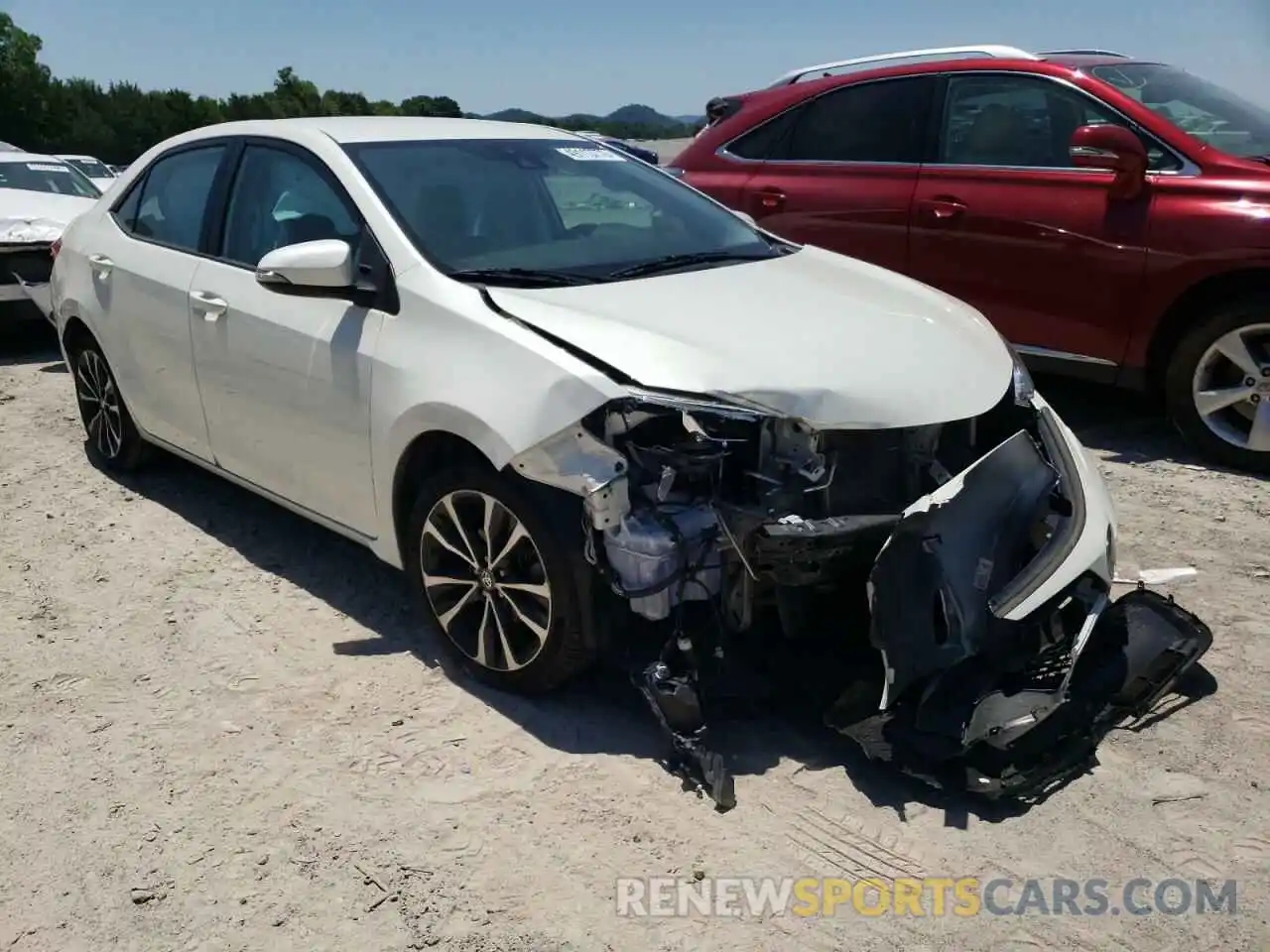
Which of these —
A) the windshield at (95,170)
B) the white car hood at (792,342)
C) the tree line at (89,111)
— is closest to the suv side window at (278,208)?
the white car hood at (792,342)

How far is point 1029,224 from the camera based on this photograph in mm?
5527

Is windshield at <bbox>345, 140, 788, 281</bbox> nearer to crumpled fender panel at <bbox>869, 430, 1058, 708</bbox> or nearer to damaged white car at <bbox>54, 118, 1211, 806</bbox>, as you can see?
damaged white car at <bbox>54, 118, 1211, 806</bbox>

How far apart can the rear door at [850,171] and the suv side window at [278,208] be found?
3.17m

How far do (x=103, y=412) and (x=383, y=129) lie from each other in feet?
7.60

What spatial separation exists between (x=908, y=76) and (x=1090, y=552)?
13.0 ft

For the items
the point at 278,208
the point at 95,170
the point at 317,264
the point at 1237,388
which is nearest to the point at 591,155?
the point at 278,208

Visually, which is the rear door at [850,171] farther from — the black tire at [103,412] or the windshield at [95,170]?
the windshield at [95,170]

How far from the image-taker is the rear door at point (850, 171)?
6.06 meters

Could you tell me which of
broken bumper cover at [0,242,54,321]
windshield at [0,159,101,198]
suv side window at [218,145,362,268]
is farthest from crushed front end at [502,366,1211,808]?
windshield at [0,159,101,198]

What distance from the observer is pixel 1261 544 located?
4324mm

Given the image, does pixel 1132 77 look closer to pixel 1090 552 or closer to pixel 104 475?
pixel 1090 552

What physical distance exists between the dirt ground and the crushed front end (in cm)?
16

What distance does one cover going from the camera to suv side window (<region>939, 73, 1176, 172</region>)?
18.3 feet

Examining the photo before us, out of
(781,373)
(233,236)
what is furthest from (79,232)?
(781,373)
